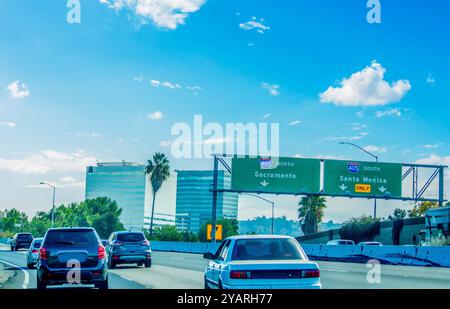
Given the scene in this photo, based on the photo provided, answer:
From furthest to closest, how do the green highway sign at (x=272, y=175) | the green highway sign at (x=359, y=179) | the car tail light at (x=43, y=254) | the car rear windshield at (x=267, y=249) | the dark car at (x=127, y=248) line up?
1. the green highway sign at (x=359, y=179)
2. the green highway sign at (x=272, y=175)
3. the dark car at (x=127, y=248)
4. the car tail light at (x=43, y=254)
5. the car rear windshield at (x=267, y=249)

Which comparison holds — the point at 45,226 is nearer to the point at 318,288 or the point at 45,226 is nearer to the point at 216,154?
the point at 216,154

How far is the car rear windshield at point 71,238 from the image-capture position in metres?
16.7

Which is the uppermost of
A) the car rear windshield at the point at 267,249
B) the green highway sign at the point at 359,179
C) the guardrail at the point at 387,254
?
the green highway sign at the point at 359,179

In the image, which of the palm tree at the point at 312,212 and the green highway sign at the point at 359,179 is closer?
the green highway sign at the point at 359,179

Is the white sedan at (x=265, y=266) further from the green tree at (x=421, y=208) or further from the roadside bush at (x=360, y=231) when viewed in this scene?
the green tree at (x=421, y=208)

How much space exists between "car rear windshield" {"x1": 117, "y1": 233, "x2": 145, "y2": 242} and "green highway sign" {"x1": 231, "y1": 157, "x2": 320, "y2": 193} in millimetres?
24658

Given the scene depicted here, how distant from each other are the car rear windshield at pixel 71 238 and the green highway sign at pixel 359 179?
3901 centimetres

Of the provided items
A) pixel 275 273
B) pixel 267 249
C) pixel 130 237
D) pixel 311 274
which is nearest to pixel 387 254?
pixel 130 237

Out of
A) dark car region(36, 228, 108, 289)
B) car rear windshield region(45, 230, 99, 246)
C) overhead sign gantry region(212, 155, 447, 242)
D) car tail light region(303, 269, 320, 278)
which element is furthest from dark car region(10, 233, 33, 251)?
car tail light region(303, 269, 320, 278)

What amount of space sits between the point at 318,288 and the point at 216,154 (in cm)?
4399

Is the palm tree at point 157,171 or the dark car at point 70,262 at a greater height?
the palm tree at point 157,171

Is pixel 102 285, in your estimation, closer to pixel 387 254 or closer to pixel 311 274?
pixel 311 274

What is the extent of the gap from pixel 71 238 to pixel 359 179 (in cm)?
4063

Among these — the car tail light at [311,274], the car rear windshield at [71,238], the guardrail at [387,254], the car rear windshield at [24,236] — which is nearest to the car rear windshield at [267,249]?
the car tail light at [311,274]
